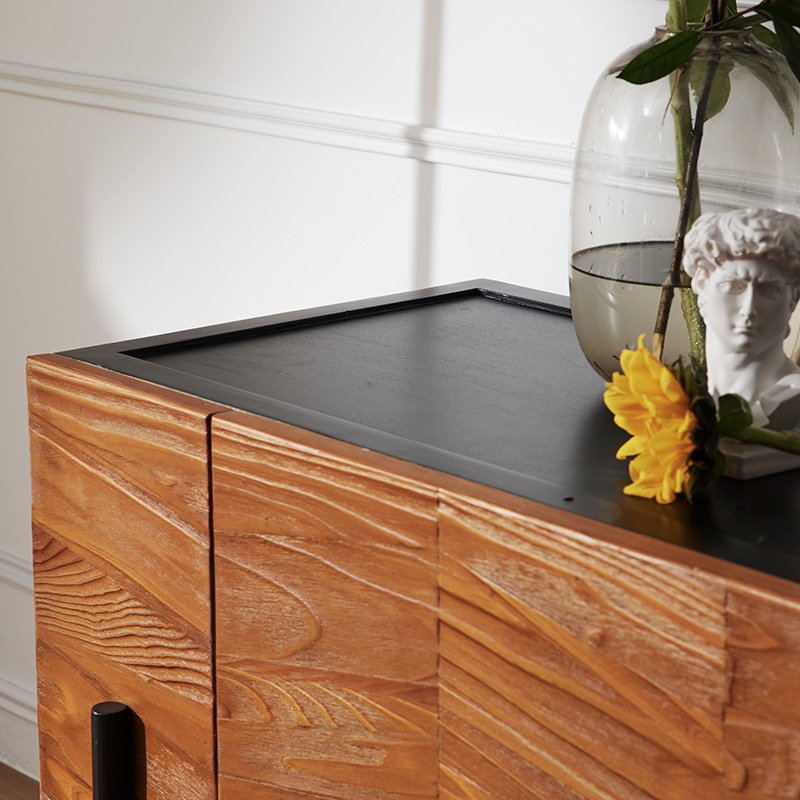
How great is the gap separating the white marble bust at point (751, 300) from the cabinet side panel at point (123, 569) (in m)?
0.34

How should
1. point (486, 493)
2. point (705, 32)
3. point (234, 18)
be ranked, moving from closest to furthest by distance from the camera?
1. point (486, 493)
2. point (705, 32)
3. point (234, 18)

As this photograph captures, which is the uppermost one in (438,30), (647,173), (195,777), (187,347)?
(438,30)

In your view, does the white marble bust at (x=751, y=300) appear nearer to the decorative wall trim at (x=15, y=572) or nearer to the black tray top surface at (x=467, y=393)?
the black tray top surface at (x=467, y=393)

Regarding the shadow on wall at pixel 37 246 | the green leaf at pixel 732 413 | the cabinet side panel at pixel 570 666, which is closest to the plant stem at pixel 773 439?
the green leaf at pixel 732 413

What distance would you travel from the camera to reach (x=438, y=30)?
4.41 feet

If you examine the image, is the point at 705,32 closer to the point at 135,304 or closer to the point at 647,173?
the point at 647,173

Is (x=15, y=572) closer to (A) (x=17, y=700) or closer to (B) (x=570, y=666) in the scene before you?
(A) (x=17, y=700)

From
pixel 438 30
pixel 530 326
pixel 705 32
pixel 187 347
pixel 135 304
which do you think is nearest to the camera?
pixel 705 32

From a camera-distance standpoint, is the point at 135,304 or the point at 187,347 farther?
the point at 135,304

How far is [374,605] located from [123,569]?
0.84 feet

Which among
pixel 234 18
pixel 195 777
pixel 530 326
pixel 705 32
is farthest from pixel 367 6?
pixel 195 777

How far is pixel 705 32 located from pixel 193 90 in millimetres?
999

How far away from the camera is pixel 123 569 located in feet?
2.85

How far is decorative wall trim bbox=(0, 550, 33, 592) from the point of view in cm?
201
